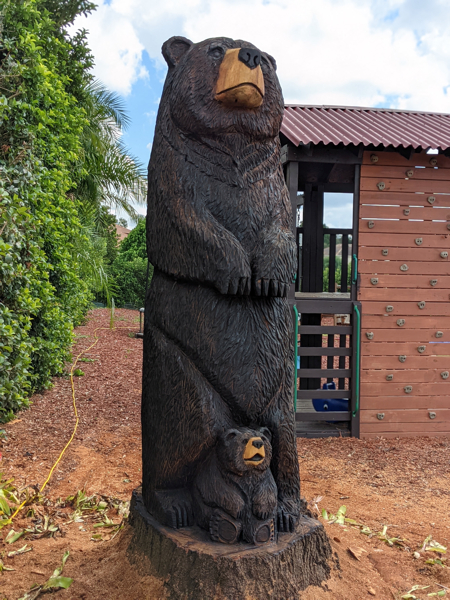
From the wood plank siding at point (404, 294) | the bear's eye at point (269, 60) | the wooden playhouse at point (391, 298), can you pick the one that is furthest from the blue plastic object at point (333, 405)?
the bear's eye at point (269, 60)

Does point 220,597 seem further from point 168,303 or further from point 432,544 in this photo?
point 432,544

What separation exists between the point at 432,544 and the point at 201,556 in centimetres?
198

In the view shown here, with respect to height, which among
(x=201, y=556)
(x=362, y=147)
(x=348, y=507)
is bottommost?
(x=348, y=507)

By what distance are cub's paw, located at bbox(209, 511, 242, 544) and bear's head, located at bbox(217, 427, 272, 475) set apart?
19 centimetres

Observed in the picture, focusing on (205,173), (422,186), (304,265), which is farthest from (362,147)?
(205,173)

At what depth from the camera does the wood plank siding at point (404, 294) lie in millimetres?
6398

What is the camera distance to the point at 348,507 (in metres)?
4.20

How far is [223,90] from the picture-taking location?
2232 mm

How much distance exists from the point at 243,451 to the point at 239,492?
7.2 inches

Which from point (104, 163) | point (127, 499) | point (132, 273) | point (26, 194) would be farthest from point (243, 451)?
point (132, 273)

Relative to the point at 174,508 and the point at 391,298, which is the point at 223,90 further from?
the point at 391,298

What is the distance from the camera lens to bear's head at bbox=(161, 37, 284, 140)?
7.23ft

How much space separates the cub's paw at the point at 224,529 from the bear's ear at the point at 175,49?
2079mm

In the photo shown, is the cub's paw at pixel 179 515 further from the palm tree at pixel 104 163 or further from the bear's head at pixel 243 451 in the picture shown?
the palm tree at pixel 104 163
